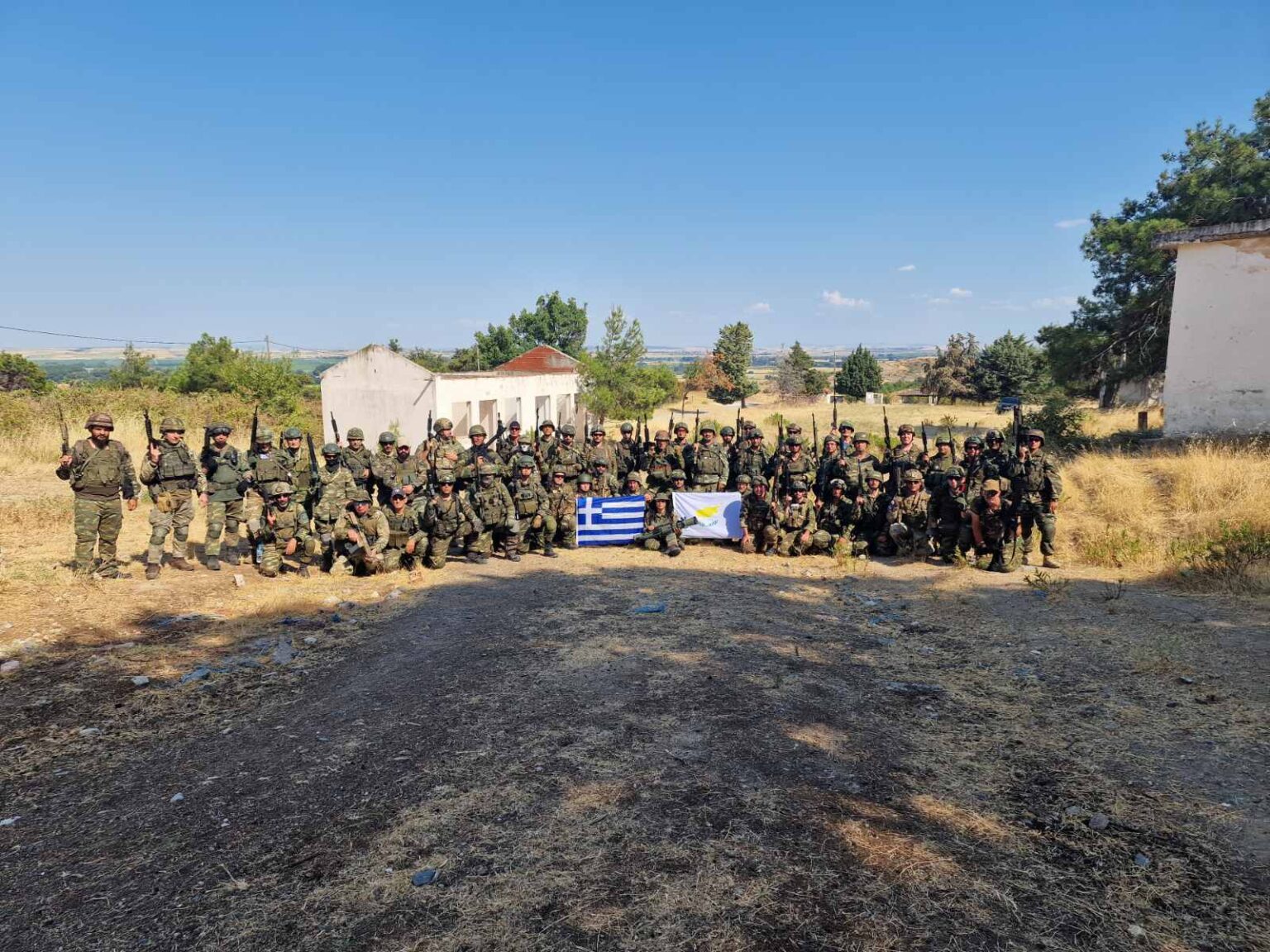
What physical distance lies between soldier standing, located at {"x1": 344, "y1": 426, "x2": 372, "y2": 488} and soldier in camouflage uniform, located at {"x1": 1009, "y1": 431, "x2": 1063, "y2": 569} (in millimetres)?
9095

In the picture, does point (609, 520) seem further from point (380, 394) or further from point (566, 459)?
point (380, 394)

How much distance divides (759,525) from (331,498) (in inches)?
241

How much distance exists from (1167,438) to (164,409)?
84.3ft

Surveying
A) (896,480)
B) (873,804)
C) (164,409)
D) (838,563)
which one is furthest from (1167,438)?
(164,409)

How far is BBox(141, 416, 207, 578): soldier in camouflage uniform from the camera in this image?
9328mm

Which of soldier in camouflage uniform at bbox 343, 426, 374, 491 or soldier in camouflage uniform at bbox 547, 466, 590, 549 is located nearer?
soldier in camouflage uniform at bbox 343, 426, 374, 491

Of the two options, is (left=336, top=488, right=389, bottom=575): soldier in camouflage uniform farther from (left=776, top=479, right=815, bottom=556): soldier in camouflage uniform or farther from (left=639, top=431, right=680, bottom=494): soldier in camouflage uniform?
(left=776, top=479, right=815, bottom=556): soldier in camouflage uniform

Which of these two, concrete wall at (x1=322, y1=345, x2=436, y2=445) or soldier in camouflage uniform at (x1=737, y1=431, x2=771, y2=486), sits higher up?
concrete wall at (x1=322, y1=345, x2=436, y2=445)

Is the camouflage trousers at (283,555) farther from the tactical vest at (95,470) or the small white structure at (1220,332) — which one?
the small white structure at (1220,332)

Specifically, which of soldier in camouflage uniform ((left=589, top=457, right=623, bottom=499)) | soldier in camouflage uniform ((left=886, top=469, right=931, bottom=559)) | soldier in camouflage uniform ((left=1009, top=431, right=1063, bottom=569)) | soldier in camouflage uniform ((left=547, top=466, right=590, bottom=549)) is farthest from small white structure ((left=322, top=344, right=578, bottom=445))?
soldier in camouflage uniform ((left=1009, top=431, right=1063, bottom=569))

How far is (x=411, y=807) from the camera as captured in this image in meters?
4.11

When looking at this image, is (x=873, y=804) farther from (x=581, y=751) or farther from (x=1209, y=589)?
(x=1209, y=589)

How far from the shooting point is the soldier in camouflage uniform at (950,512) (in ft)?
34.2

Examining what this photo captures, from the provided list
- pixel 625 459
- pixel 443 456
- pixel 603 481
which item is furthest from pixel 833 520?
pixel 443 456
